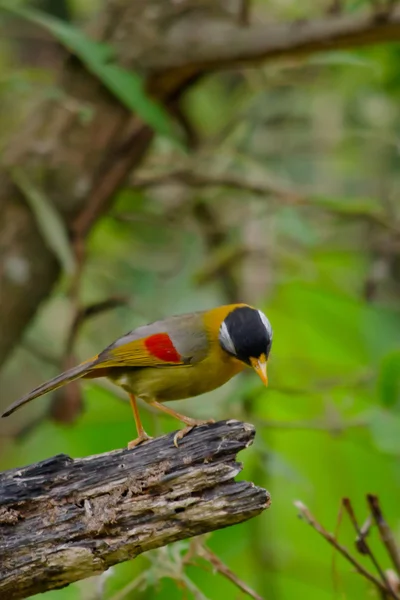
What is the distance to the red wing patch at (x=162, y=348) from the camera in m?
2.72

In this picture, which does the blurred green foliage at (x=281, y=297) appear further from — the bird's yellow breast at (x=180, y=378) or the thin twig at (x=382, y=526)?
the thin twig at (x=382, y=526)

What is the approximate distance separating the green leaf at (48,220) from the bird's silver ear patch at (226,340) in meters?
1.02

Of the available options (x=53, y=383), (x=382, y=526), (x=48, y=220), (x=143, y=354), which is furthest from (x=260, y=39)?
(x=382, y=526)

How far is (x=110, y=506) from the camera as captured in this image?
6.75 feet

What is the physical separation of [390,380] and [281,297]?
1342mm

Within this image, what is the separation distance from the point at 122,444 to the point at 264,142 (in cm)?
265

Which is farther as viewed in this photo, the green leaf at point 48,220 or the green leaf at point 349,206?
the green leaf at point 349,206

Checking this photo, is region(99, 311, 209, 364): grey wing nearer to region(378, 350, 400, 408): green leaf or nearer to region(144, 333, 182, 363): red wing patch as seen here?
region(144, 333, 182, 363): red wing patch

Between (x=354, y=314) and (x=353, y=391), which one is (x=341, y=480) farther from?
(x=354, y=314)

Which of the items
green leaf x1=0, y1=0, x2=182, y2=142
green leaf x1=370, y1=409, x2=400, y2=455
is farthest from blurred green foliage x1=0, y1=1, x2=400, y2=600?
green leaf x1=0, y1=0, x2=182, y2=142

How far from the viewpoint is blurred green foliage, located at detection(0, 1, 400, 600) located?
151 inches

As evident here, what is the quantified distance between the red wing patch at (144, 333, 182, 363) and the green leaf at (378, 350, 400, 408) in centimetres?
84

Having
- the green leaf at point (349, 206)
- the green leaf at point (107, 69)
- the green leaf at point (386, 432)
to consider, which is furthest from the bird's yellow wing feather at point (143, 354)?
the green leaf at point (349, 206)

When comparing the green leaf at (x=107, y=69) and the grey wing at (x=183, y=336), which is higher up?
the green leaf at (x=107, y=69)
